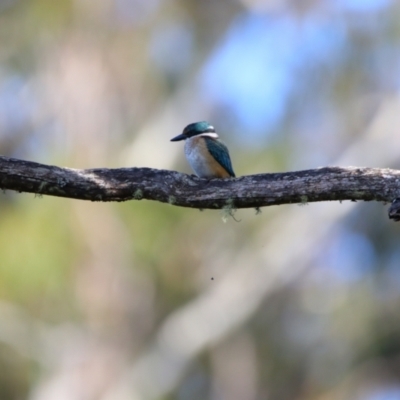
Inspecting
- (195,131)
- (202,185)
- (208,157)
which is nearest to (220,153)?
(208,157)

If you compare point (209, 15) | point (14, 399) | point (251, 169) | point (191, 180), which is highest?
point (209, 15)

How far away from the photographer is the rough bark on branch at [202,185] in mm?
5355

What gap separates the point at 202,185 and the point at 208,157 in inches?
73.3

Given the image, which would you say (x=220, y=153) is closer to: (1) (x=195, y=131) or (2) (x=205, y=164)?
(2) (x=205, y=164)

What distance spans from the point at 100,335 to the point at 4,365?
2.10 meters

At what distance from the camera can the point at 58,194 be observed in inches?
218

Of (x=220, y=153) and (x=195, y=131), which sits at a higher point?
(x=195, y=131)

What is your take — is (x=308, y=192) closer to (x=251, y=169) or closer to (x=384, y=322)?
(x=251, y=169)

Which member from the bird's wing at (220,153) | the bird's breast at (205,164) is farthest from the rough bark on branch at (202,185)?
the bird's wing at (220,153)

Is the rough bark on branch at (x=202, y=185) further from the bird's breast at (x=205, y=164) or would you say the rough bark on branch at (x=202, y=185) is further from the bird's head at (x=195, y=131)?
the bird's head at (x=195, y=131)

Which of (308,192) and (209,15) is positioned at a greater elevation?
(209,15)

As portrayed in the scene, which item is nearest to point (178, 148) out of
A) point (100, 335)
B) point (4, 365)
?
point (100, 335)

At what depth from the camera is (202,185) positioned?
5688mm

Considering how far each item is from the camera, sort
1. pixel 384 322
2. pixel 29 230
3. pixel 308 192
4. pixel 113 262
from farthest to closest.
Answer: pixel 384 322
pixel 113 262
pixel 29 230
pixel 308 192
